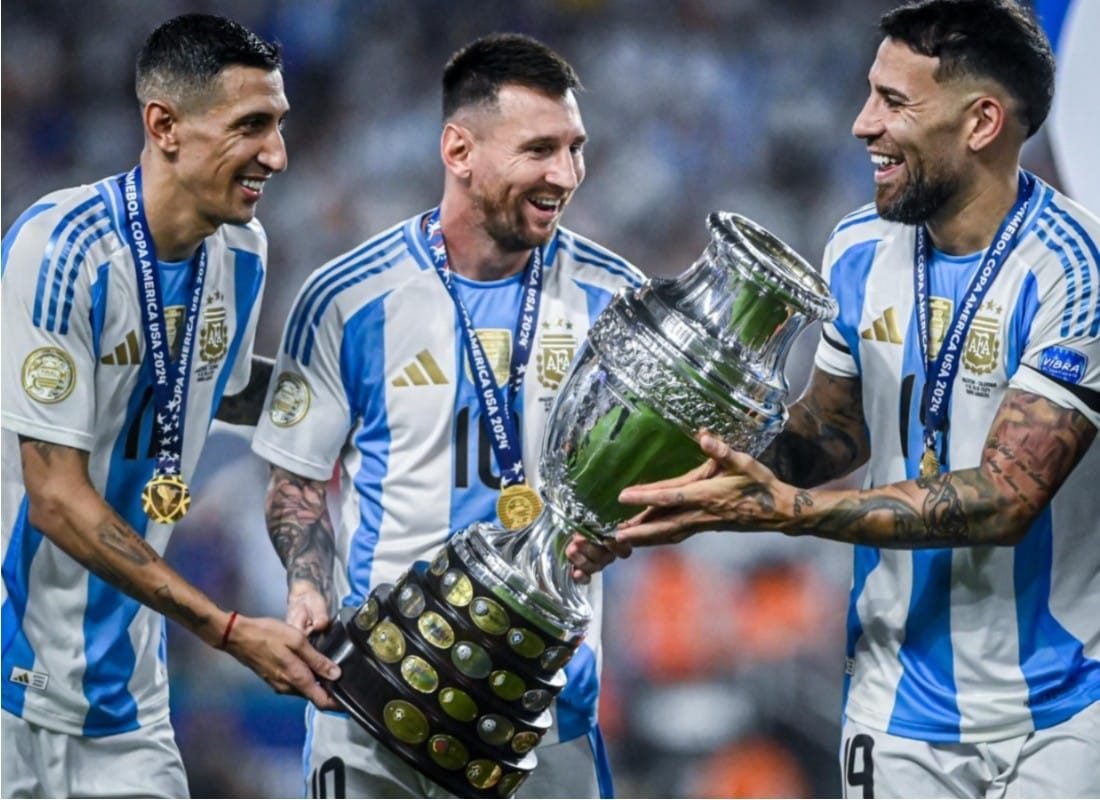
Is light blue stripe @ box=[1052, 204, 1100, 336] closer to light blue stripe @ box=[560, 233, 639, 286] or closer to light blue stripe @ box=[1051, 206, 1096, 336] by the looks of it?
light blue stripe @ box=[1051, 206, 1096, 336]

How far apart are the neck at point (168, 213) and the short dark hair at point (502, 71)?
1.77ft

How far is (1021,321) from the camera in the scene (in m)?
3.00

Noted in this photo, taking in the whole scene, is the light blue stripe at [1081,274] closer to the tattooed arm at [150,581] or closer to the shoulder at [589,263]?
the shoulder at [589,263]

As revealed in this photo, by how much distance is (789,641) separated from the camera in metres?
4.17

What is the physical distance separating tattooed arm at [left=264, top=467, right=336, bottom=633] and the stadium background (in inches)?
34.7

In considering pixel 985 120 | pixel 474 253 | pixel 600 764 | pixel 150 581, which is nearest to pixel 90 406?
pixel 150 581

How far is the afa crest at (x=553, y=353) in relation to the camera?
3258 mm

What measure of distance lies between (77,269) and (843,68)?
6.61 ft

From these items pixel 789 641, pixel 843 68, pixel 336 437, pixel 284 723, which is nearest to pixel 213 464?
pixel 284 723

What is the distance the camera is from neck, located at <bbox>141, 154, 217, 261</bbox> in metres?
3.16

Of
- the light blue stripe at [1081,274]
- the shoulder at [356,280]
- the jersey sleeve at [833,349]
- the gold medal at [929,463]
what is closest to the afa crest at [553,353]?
the shoulder at [356,280]

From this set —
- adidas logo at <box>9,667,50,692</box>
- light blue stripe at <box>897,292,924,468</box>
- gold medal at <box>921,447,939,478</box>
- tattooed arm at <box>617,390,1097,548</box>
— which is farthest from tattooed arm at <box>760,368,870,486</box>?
adidas logo at <box>9,667,50,692</box>

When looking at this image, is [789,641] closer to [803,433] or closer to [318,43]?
[803,433]

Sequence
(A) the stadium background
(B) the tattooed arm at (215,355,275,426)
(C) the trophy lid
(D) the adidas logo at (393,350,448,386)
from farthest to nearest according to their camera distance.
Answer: (A) the stadium background < (B) the tattooed arm at (215,355,275,426) < (D) the adidas logo at (393,350,448,386) < (C) the trophy lid
